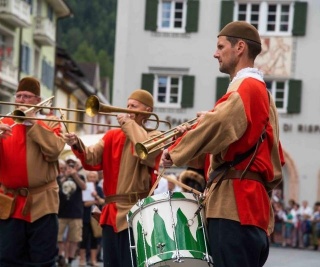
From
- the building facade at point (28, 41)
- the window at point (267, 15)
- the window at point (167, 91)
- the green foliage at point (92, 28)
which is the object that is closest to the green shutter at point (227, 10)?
the window at point (267, 15)

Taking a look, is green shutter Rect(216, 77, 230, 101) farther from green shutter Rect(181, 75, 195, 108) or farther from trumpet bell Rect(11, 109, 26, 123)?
trumpet bell Rect(11, 109, 26, 123)

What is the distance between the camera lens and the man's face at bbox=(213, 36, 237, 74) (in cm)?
721

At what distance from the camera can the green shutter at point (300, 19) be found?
134ft

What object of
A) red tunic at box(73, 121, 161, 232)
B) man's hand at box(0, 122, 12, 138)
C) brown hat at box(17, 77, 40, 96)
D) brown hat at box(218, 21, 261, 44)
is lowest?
red tunic at box(73, 121, 161, 232)

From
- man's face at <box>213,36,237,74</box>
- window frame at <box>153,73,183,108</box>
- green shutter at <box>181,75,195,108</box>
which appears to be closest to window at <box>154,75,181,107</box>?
window frame at <box>153,73,183,108</box>

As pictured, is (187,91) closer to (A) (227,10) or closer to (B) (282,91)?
(A) (227,10)

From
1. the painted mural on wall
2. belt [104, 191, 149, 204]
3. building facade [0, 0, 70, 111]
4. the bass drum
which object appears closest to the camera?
the bass drum

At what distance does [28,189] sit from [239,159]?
362cm

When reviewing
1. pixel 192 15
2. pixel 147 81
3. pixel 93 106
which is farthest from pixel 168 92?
pixel 93 106

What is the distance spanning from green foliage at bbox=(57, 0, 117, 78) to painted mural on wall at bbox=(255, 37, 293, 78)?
73140 millimetres

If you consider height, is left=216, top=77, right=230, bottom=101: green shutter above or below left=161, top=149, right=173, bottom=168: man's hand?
above

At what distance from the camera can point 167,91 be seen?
Result: 41406mm

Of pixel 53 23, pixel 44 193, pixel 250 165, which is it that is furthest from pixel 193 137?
pixel 53 23

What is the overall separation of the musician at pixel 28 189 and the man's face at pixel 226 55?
3155 mm
